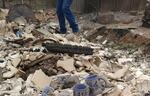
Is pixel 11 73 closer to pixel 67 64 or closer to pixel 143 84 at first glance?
→ pixel 67 64

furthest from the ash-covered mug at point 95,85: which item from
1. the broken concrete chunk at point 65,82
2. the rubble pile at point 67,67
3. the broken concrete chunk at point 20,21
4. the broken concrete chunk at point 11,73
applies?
the broken concrete chunk at point 20,21

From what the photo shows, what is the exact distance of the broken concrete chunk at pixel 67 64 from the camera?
6.10m

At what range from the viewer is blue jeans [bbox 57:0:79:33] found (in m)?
8.28

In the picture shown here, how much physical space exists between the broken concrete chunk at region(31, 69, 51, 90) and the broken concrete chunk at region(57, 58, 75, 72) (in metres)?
0.38

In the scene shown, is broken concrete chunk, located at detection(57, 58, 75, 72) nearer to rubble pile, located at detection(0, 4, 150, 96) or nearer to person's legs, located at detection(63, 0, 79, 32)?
rubble pile, located at detection(0, 4, 150, 96)

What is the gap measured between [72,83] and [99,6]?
4.97m

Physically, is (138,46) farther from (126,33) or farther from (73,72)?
(73,72)

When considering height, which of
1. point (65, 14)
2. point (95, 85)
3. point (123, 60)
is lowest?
point (123, 60)

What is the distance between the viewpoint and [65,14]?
329 inches

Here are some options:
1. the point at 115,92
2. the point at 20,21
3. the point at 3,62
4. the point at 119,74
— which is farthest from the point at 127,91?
the point at 20,21

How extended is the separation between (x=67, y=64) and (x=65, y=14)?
7.68 ft

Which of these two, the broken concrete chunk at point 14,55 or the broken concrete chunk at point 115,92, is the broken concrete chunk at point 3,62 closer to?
the broken concrete chunk at point 14,55

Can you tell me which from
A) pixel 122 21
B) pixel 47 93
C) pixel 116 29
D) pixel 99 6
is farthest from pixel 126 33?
pixel 47 93

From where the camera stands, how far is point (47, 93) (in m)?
5.09
